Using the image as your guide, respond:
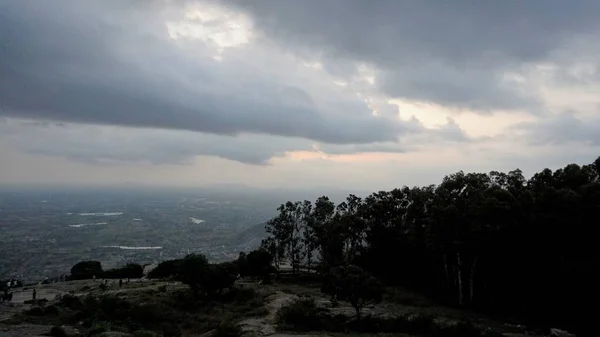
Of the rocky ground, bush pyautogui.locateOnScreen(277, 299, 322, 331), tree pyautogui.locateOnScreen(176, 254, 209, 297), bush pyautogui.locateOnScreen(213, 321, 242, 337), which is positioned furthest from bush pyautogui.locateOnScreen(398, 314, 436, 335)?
tree pyautogui.locateOnScreen(176, 254, 209, 297)

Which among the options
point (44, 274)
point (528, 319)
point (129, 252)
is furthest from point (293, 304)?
point (129, 252)

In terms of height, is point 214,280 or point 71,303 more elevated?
point 214,280

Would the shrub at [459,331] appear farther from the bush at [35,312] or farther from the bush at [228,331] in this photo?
the bush at [35,312]

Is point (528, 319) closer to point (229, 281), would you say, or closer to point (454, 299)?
point (454, 299)

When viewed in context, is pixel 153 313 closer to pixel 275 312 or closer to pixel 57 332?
pixel 57 332

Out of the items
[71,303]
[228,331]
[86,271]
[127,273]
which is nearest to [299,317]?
[228,331]

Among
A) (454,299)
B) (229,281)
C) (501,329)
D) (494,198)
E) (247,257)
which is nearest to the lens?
(501,329)

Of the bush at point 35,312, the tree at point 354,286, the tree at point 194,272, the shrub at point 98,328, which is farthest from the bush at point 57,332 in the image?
the tree at point 354,286

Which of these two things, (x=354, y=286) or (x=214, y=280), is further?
(x=214, y=280)
